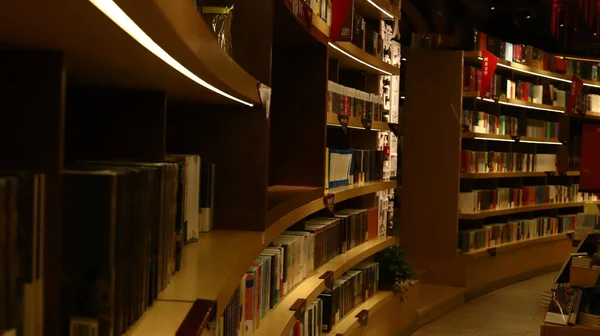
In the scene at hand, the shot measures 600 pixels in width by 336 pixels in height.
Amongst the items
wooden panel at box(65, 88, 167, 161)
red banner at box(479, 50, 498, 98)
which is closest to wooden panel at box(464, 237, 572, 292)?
red banner at box(479, 50, 498, 98)

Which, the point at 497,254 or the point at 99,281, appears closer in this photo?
the point at 99,281

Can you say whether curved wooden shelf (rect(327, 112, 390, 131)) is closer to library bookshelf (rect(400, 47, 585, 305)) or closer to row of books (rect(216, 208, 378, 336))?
row of books (rect(216, 208, 378, 336))

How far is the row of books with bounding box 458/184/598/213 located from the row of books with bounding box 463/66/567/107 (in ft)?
3.30

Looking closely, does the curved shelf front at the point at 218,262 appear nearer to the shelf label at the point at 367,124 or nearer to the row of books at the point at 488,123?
the shelf label at the point at 367,124

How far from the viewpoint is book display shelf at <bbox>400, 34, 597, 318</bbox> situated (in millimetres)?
6691

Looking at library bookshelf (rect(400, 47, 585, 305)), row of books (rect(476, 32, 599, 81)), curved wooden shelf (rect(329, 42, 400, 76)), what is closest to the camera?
curved wooden shelf (rect(329, 42, 400, 76))

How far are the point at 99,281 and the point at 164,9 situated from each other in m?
0.36

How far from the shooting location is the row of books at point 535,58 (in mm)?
7268

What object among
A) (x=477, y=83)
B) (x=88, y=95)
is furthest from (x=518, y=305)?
(x=88, y=95)

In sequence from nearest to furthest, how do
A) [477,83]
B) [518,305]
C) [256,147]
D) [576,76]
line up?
[256,147] < [518,305] < [477,83] < [576,76]

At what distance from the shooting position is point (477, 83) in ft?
22.9

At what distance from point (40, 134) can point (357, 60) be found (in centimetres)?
346

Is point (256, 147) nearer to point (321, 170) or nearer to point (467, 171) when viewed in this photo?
point (321, 170)

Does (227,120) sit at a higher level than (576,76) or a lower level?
lower
